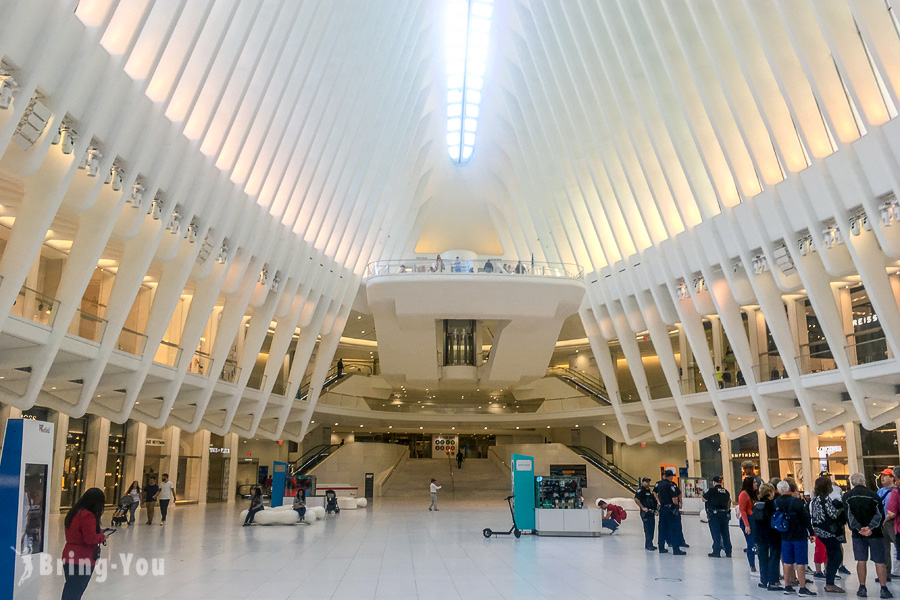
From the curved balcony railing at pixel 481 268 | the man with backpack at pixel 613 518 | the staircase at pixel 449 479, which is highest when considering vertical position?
the curved balcony railing at pixel 481 268

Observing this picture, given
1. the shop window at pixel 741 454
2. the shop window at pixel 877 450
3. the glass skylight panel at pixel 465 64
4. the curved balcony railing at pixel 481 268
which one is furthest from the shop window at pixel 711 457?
the glass skylight panel at pixel 465 64

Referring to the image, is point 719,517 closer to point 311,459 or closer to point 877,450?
point 877,450

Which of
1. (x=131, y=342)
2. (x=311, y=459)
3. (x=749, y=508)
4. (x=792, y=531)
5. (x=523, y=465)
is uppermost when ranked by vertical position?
(x=131, y=342)

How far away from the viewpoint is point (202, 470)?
106 ft

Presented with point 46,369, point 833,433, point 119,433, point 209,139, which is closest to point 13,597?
point 46,369

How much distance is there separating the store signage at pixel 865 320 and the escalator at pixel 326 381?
74.6 feet

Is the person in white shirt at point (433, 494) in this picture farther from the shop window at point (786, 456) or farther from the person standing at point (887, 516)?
the person standing at point (887, 516)

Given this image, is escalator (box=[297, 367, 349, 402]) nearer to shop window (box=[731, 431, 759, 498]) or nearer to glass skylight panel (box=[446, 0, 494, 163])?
glass skylight panel (box=[446, 0, 494, 163])

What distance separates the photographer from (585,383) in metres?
39.8

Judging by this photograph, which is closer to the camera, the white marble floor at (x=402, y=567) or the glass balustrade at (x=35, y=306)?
the white marble floor at (x=402, y=567)

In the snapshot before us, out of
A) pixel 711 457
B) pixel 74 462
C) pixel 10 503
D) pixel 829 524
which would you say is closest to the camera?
pixel 10 503

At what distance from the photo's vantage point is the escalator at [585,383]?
38938mm

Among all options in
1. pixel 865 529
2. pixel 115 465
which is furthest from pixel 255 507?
pixel 865 529

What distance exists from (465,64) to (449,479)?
22127mm
